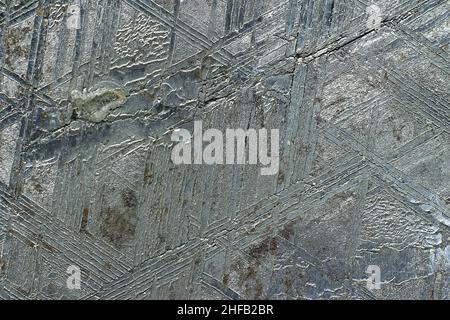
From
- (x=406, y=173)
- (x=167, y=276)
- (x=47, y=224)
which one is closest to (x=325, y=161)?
(x=406, y=173)

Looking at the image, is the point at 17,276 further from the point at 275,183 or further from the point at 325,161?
the point at 325,161

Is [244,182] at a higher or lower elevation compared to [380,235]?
higher

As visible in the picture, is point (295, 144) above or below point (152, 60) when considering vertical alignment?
below

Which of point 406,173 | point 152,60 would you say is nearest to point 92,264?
point 152,60
